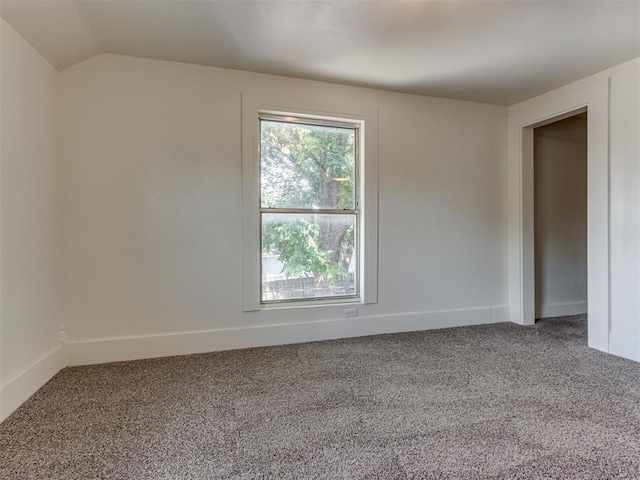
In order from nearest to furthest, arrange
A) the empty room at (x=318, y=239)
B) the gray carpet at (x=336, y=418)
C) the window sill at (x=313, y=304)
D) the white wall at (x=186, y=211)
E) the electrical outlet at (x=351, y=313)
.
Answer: the gray carpet at (x=336, y=418) → the empty room at (x=318, y=239) → the white wall at (x=186, y=211) → the window sill at (x=313, y=304) → the electrical outlet at (x=351, y=313)

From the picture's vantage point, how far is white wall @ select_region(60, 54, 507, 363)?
8.53ft

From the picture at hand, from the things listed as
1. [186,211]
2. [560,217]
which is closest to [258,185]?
[186,211]

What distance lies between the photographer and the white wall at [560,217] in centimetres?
396

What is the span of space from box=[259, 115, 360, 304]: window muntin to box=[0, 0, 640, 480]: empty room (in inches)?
0.9

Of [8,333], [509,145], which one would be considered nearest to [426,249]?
[509,145]

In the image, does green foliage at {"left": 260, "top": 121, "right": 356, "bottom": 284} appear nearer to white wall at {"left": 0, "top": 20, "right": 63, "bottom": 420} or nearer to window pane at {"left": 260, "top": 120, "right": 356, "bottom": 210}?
window pane at {"left": 260, "top": 120, "right": 356, "bottom": 210}

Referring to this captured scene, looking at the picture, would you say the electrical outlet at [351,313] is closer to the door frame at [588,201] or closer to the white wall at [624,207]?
the door frame at [588,201]

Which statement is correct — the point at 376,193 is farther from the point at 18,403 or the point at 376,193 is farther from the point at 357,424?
the point at 18,403

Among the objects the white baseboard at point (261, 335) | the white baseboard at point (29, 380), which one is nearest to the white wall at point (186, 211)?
the white baseboard at point (261, 335)

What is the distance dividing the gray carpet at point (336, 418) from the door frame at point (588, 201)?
513 millimetres

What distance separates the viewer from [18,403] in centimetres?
194

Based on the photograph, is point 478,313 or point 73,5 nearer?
point 73,5

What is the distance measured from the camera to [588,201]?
299cm

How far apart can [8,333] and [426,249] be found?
3.31m
